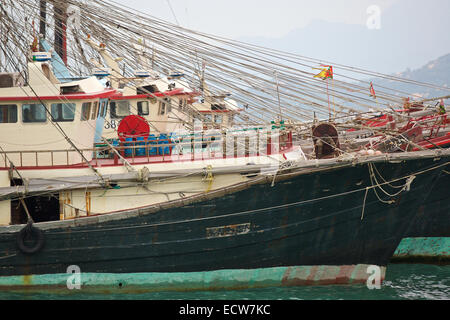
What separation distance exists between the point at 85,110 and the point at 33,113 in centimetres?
123

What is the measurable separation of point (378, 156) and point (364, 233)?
2192mm

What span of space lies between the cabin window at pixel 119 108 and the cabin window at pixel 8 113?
19.2ft

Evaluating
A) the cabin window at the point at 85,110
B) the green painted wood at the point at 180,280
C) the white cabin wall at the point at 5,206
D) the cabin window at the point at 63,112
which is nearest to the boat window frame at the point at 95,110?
the cabin window at the point at 85,110

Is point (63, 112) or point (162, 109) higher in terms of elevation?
point (162, 109)

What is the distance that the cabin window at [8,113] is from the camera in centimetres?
1459

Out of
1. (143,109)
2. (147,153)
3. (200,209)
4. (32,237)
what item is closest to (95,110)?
(147,153)

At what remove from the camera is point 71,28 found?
1716 centimetres

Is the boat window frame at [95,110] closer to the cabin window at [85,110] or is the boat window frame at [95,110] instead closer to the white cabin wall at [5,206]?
the cabin window at [85,110]

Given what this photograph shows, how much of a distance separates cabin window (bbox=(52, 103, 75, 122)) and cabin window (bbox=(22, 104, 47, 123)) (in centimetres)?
25

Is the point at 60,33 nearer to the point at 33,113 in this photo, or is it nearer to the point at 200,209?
the point at 33,113

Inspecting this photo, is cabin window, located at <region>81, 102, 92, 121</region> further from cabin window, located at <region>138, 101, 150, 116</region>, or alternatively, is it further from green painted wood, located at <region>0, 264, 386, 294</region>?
cabin window, located at <region>138, 101, 150, 116</region>

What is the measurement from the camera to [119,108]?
20312 millimetres
